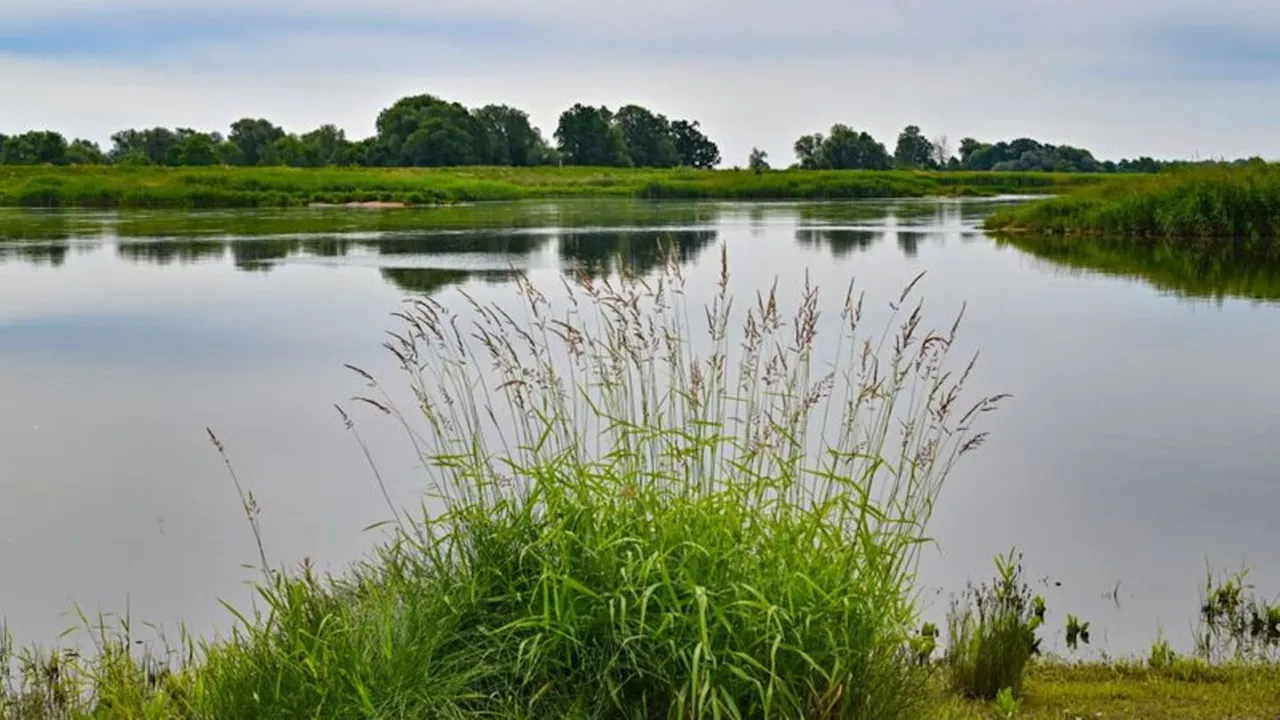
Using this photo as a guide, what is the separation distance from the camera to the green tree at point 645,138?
120 meters

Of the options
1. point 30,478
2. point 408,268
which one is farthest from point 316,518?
point 408,268

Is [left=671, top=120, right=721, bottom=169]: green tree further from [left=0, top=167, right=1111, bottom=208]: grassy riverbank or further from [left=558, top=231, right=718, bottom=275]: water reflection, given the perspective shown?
[left=558, top=231, right=718, bottom=275]: water reflection

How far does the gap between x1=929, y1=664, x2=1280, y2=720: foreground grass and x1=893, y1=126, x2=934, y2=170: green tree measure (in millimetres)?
128794

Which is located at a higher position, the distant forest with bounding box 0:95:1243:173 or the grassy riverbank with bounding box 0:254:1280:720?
the distant forest with bounding box 0:95:1243:173

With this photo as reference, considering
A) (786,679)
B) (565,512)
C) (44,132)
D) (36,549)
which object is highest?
(44,132)

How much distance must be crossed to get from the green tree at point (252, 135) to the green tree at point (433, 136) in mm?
16705

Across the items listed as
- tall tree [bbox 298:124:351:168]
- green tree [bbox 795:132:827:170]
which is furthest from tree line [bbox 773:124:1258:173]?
tall tree [bbox 298:124:351:168]

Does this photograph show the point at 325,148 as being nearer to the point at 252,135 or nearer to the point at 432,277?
the point at 252,135

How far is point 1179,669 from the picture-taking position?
5.04 metres

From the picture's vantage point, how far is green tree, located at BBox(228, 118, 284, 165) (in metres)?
118

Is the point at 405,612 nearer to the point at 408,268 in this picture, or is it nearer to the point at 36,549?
the point at 36,549

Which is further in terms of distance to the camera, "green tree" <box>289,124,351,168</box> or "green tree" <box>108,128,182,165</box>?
"green tree" <box>108,128,182,165</box>

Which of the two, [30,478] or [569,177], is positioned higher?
[569,177]

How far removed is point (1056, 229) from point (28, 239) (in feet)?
93.2
